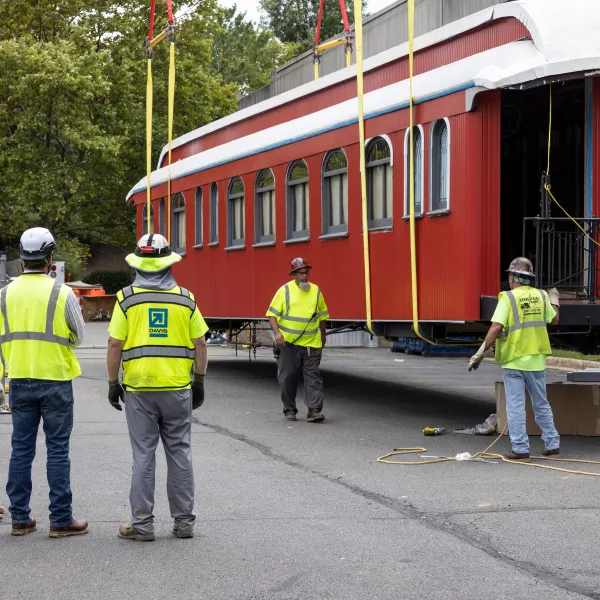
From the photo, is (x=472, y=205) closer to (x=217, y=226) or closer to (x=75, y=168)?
(x=217, y=226)

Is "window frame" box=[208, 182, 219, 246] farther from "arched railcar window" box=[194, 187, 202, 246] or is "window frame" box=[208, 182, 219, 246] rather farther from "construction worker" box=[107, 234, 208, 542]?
"construction worker" box=[107, 234, 208, 542]

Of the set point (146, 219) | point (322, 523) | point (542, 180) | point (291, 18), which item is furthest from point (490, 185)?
point (291, 18)

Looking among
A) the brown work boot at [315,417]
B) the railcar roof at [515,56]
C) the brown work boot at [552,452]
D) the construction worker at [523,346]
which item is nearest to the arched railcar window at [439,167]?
the railcar roof at [515,56]

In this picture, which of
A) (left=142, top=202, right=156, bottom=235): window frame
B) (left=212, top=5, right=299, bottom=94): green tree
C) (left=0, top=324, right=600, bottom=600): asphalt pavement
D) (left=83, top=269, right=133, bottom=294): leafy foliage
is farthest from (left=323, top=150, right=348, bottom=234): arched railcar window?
(left=212, top=5, right=299, bottom=94): green tree

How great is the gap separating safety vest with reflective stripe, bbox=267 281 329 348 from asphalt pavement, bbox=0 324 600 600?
3.14 ft

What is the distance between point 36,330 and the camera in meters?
7.39

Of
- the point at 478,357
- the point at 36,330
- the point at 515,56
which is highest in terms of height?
the point at 515,56

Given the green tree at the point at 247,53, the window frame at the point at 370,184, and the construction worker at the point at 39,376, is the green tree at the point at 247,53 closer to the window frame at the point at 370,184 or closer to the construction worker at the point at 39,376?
the window frame at the point at 370,184

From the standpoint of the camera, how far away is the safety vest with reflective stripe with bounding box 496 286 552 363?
10609 mm

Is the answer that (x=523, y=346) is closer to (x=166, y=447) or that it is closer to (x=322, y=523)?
(x=322, y=523)

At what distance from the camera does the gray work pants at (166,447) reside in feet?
23.7

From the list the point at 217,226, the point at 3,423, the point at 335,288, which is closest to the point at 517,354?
the point at 335,288

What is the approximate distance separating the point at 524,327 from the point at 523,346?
18cm

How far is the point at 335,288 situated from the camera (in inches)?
590
